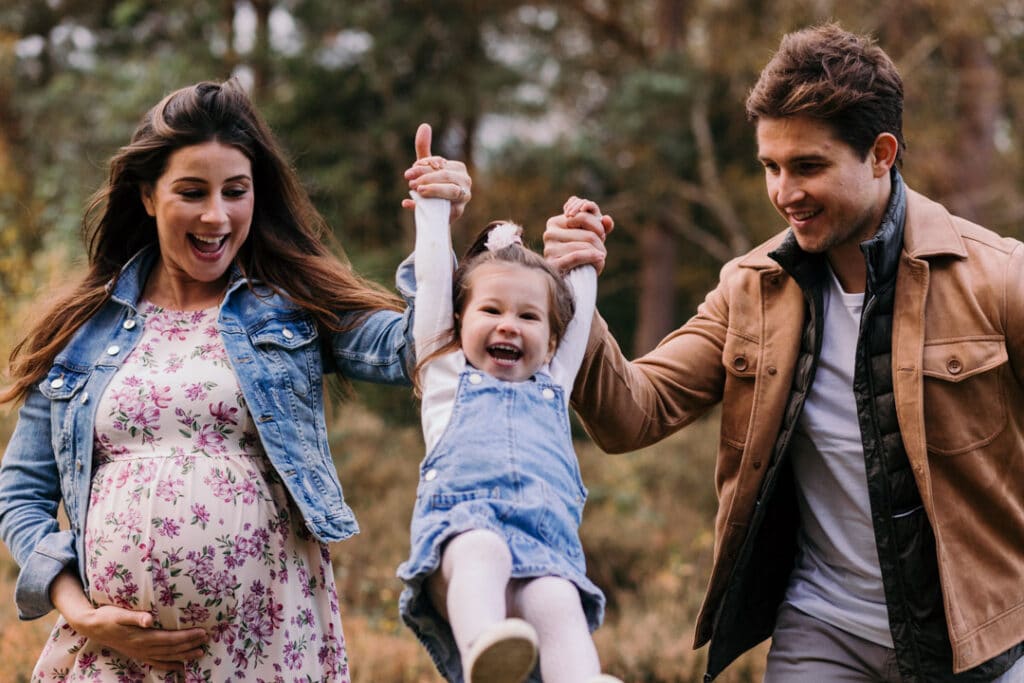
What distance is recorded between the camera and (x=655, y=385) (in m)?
3.80

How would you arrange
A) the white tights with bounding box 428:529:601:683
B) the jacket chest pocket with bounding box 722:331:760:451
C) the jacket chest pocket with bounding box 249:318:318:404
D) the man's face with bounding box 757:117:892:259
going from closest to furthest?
the white tights with bounding box 428:529:601:683
the jacket chest pocket with bounding box 249:318:318:404
the man's face with bounding box 757:117:892:259
the jacket chest pocket with bounding box 722:331:760:451

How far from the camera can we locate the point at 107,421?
3287mm

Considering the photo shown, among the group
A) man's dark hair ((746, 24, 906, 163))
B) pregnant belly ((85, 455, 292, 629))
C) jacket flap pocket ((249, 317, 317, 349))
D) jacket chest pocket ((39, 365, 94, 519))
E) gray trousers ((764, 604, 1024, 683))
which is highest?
man's dark hair ((746, 24, 906, 163))

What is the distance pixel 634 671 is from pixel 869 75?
4.06 meters

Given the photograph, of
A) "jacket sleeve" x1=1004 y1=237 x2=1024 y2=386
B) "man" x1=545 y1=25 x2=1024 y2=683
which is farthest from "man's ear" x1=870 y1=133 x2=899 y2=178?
"jacket sleeve" x1=1004 y1=237 x2=1024 y2=386

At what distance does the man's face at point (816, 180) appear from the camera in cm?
345

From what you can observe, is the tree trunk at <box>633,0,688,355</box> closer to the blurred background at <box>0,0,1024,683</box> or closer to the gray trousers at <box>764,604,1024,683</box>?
the blurred background at <box>0,0,1024,683</box>

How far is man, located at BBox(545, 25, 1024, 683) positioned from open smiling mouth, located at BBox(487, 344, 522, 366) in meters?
0.36

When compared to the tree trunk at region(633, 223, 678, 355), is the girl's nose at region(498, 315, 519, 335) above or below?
below

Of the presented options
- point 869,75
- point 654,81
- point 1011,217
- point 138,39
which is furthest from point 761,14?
point 869,75

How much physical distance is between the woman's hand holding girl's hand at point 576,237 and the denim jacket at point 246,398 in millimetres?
393

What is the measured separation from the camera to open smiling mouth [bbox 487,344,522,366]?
119 inches

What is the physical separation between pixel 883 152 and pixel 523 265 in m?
1.20

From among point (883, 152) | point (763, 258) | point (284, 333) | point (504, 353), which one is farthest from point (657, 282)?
point (504, 353)
